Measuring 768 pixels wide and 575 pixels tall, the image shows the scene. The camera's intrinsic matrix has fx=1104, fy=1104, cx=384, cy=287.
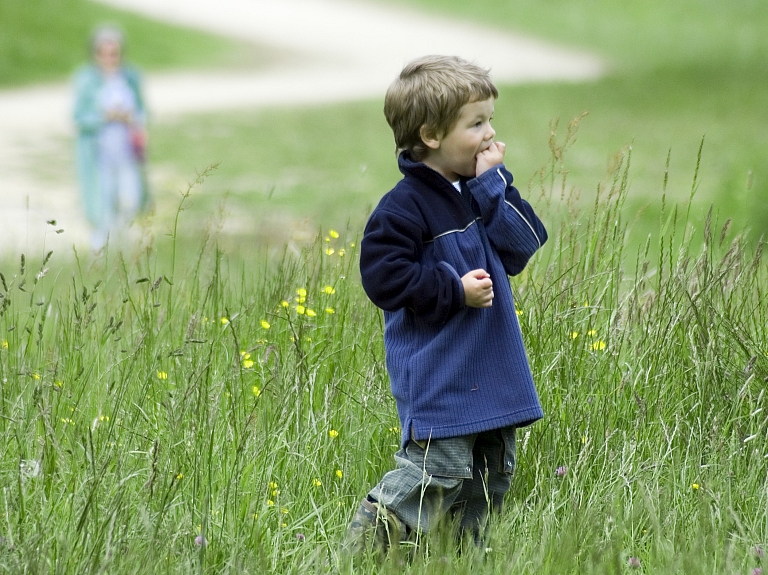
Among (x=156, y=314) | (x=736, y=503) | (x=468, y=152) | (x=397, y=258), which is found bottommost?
(x=736, y=503)

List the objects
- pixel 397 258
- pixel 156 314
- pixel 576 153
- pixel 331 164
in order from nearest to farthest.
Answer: pixel 397 258
pixel 156 314
pixel 331 164
pixel 576 153

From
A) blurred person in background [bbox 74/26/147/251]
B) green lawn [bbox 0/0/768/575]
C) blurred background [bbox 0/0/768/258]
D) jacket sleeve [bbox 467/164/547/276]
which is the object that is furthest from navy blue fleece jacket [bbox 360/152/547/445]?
blurred person in background [bbox 74/26/147/251]

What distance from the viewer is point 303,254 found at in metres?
3.56

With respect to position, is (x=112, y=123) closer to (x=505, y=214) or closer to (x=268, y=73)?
(x=505, y=214)

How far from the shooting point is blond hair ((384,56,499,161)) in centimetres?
263

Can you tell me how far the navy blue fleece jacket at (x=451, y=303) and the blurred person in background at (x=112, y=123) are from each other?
6507 millimetres

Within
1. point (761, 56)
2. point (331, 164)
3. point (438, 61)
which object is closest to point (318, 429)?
point (438, 61)

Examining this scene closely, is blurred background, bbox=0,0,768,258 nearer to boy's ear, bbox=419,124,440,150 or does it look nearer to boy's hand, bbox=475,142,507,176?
boy's hand, bbox=475,142,507,176

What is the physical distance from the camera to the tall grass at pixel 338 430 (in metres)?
2.37

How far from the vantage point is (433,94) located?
8.60ft

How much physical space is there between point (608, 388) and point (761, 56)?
70.4 ft

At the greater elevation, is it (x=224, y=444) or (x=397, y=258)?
(x=397, y=258)

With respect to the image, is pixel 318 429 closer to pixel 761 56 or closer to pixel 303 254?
pixel 303 254

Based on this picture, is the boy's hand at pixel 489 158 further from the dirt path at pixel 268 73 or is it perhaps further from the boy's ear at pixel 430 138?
the dirt path at pixel 268 73
